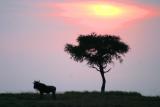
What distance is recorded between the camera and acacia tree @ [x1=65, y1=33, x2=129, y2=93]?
70.8 metres

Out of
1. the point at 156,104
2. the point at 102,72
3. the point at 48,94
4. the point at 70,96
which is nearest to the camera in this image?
the point at 156,104

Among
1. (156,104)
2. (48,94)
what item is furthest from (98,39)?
(156,104)

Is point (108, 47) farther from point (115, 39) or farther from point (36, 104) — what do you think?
point (36, 104)

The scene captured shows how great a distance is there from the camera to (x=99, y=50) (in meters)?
71.2

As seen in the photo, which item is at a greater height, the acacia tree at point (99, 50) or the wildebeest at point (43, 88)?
the acacia tree at point (99, 50)

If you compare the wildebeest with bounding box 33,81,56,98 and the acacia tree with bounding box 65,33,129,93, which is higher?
the acacia tree with bounding box 65,33,129,93

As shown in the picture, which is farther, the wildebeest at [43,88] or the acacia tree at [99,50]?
the acacia tree at [99,50]

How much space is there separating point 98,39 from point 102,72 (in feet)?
16.4

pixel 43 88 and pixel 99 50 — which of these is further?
pixel 99 50

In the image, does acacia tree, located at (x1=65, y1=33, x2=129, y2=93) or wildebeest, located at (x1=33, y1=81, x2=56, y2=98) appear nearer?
wildebeest, located at (x1=33, y1=81, x2=56, y2=98)

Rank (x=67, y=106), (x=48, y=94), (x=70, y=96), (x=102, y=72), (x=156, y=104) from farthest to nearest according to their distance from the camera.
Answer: (x=102, y=72) < (x=48, y=94) < (x=70, y=96) < (x=156, y=104) < (x=67, y=106)

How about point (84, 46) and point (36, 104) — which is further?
point (84, 46)

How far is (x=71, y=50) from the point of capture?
237ft

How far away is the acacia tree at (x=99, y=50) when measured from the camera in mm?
70750
